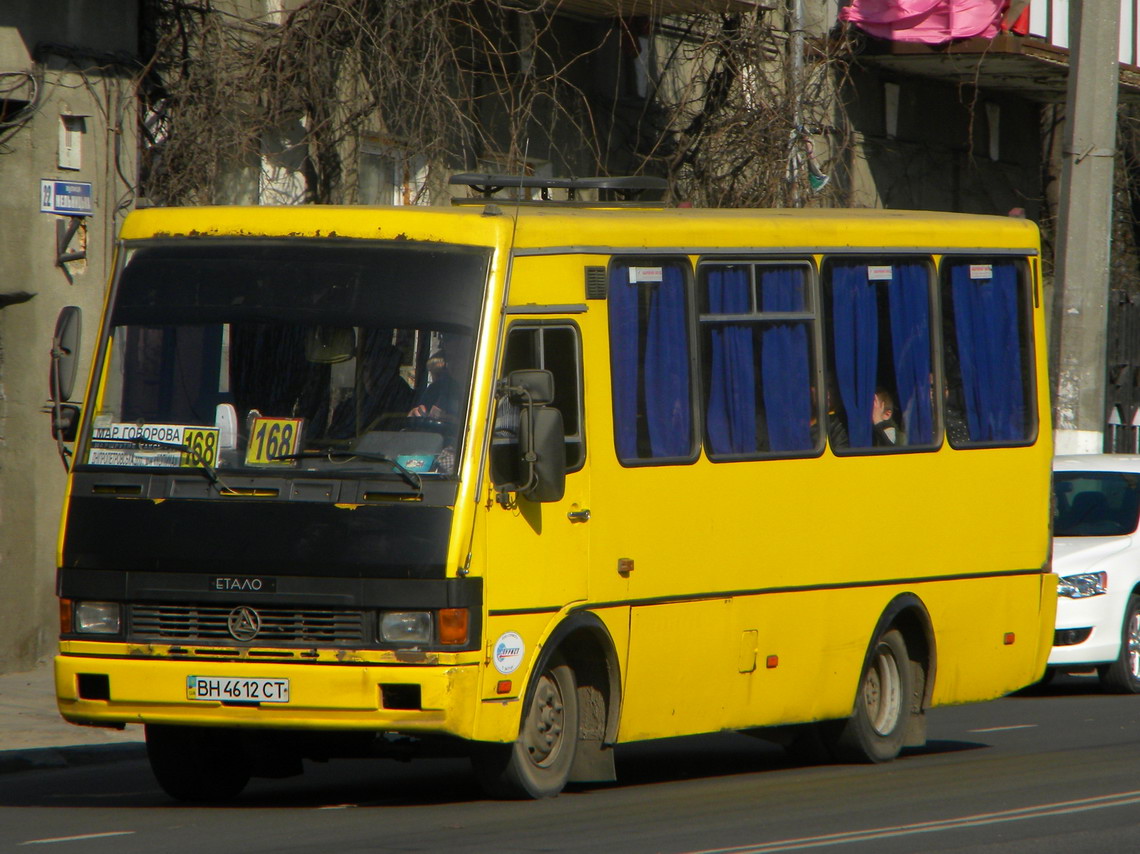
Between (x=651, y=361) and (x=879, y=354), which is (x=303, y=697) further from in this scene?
(x=879, y=354)

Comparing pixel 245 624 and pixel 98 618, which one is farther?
pixel 98 618

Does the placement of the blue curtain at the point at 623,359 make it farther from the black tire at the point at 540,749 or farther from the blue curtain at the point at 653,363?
the black tire at the point at 540,749

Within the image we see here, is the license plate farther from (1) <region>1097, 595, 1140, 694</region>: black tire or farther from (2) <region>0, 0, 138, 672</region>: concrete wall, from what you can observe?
(1) <region>1097, 595, 1140, 694</region>: black tire

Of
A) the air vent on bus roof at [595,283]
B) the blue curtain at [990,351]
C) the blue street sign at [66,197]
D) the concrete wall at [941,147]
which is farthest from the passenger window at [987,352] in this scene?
the concrete wall at [941,147]

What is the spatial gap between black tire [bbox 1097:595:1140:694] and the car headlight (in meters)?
0.25

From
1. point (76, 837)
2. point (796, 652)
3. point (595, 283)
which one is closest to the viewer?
point (76, 837)

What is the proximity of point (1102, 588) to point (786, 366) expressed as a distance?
5428 millimetres

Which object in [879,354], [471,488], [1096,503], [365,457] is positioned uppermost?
[879,354]

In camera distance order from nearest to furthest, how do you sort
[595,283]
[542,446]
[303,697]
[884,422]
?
1. [303,697]
2. [542,446]
3. [595,283]
4. [884,422]

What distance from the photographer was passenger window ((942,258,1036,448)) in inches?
460

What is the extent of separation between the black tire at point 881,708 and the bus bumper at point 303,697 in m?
3.22

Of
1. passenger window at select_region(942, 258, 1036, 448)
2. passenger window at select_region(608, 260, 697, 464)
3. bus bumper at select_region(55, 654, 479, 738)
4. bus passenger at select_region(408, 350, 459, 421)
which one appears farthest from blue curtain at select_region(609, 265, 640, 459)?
passenger window at select_region(942, 258, 1036, 448)

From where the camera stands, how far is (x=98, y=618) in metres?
8.92

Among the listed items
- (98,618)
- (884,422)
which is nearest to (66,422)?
(98,618)
